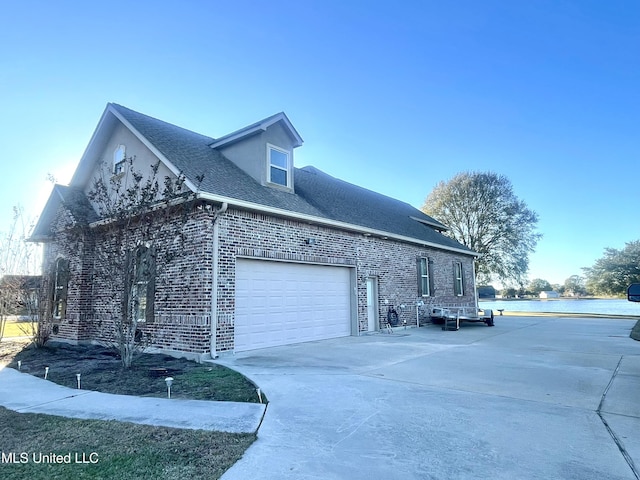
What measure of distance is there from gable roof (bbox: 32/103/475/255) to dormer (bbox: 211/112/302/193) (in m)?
0.05

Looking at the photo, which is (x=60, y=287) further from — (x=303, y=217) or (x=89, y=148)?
(x=303, y=217)

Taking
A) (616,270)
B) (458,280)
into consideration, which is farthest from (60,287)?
(616,270)

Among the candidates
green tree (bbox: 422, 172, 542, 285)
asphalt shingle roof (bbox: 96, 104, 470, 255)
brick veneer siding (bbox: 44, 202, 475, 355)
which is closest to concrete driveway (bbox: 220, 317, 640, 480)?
brick veneer siding (bbox: 44, 202, 475, 355)

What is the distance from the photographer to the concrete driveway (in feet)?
10.6

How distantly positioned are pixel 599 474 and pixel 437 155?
19.9 metres

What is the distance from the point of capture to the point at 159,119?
13.0 meters

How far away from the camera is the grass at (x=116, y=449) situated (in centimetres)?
318

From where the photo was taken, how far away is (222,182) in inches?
387

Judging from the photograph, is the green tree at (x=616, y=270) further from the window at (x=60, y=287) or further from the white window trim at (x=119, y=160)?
the window at (x=60, y=287)

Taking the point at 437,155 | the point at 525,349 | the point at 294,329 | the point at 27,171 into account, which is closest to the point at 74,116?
the point at 27,171

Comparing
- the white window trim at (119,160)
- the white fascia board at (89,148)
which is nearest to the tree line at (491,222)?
the white window trim at (119,160)

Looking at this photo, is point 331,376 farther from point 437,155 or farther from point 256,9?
point 437,155

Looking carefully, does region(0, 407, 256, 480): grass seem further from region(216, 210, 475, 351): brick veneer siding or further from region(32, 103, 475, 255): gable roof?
region(32, 103, 475, 255): gable roof

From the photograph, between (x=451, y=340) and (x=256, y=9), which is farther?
(x=451, y=340)
